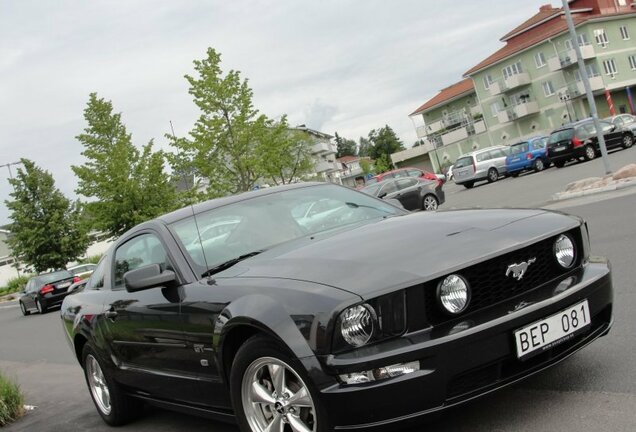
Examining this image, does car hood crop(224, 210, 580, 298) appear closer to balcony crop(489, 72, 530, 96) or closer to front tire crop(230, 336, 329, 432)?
front tire crop(230, 336, 329, 432)

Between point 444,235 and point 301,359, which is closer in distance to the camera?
point 301,359

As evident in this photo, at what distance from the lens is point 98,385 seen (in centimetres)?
602

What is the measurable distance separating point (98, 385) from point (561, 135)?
28921mm

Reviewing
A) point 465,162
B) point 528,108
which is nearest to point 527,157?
point 465,162

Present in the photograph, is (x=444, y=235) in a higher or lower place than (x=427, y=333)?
higher

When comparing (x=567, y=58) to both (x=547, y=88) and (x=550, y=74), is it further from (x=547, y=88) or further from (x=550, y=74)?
(x=547, y=88)

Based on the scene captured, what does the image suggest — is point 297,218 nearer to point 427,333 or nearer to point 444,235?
point 444,235

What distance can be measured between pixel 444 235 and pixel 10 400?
501 cm

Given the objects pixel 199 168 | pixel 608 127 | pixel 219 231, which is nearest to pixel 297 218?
pixel 219 231

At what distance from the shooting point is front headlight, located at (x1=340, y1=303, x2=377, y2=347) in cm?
321

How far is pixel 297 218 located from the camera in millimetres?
4750

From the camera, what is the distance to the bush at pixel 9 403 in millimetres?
6812

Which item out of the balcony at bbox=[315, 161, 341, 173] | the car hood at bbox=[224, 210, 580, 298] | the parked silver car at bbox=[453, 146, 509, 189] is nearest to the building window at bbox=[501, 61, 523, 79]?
the parked silver car at bbox=[453, 146, 509, 189]

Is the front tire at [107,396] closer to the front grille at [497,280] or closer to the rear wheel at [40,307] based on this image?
the front grille at [497,280]
